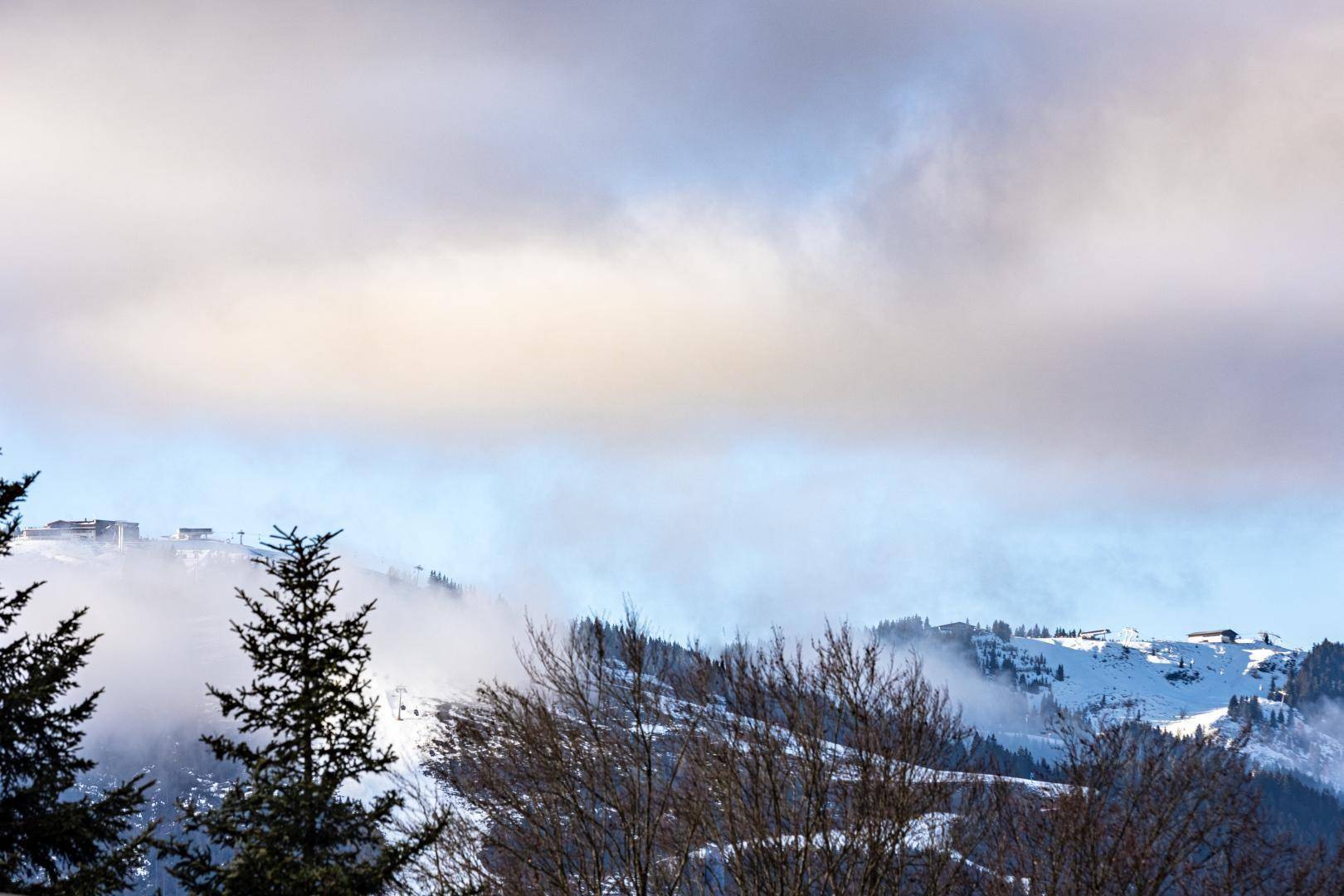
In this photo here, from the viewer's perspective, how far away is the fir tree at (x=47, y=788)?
58.1 ft

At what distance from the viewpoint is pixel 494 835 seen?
1172 inches

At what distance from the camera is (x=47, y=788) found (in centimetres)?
1852

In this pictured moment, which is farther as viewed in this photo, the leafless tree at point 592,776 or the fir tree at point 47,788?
the leafless tree at point 592,776

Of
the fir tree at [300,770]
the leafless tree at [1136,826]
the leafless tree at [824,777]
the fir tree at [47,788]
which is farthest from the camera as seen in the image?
the leafless tree at [1136,826]

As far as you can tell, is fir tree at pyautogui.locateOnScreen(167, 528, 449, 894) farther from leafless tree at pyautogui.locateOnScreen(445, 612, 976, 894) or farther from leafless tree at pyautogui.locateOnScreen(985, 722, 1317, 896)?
A: leafless tree at pyautogui.locateOnScreen(985, 722, 1317, 896)

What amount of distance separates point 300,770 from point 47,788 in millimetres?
3833

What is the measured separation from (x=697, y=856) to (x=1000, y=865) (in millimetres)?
9501

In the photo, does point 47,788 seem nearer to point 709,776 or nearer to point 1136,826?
point 709,776

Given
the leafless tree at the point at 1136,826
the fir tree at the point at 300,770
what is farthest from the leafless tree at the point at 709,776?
the fir tree at the point at 300,770

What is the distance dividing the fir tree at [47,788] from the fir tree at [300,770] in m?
1.19

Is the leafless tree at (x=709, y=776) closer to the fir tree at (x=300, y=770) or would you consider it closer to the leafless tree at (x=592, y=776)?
the leafless tree at (x=592, y=776)

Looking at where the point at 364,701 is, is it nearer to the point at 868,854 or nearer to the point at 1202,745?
the point at 868,854

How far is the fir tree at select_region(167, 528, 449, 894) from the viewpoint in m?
16.6

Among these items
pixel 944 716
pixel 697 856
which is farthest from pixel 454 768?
pixel 944 716
